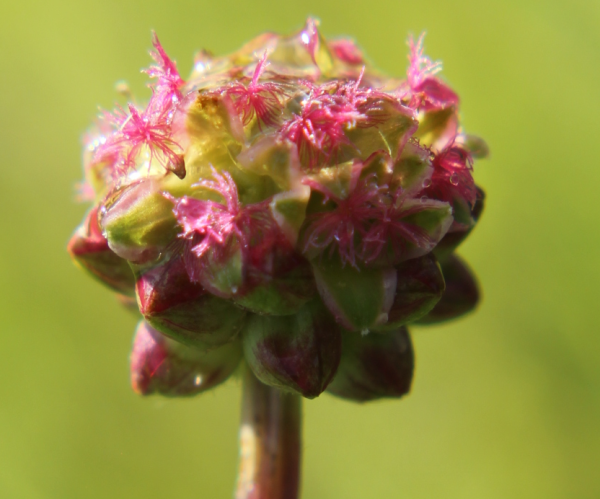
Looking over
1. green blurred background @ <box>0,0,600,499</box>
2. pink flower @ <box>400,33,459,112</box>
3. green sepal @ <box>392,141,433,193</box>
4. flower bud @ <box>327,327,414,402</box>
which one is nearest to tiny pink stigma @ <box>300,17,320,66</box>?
pink flower @ <box>400,33,459,112</box>

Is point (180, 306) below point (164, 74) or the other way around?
below

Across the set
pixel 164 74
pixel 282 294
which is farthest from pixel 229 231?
pixel 164 74

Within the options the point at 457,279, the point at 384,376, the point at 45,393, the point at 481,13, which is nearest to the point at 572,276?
the point at 481,13

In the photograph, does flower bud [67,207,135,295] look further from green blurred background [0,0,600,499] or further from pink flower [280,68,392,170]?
green blurred background [0,0,600,499]

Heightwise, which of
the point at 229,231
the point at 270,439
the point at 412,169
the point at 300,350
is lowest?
the point at 270,439

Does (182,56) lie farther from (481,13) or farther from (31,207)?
(481,13)

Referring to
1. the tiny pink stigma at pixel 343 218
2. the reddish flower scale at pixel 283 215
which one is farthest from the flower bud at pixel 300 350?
the tiny pink stigma at pixel 343 218

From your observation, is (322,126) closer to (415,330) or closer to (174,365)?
(174,365)
